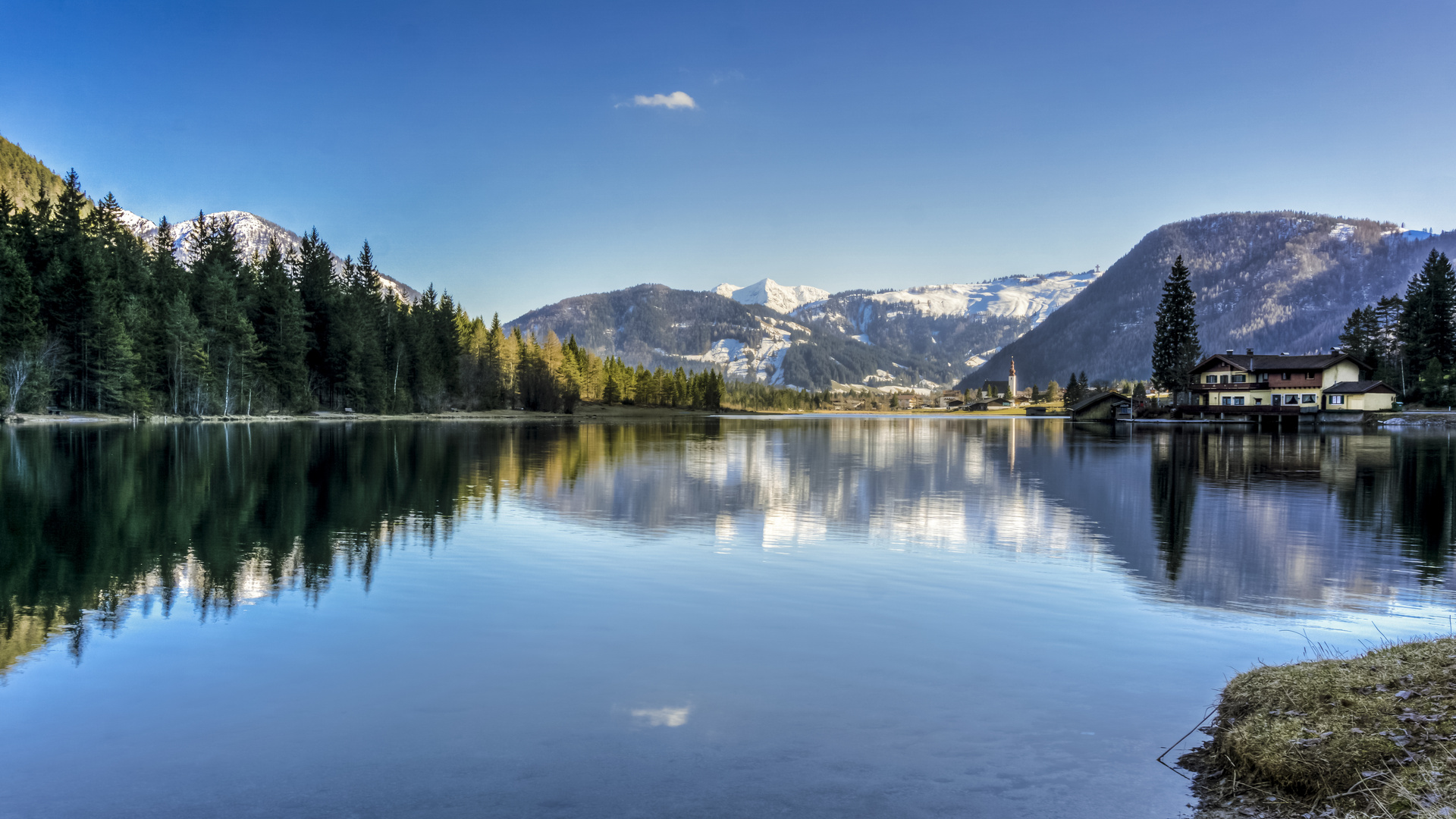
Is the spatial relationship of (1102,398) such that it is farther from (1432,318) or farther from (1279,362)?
(1432,318)

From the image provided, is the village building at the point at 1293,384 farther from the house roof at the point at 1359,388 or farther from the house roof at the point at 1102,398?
the house roof at the point at 1102,398

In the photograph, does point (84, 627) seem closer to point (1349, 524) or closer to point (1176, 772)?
point (1176, 772)

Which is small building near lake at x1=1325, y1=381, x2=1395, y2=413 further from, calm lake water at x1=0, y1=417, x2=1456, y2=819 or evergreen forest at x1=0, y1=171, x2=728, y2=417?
evergreen forest at x1=0, y1=171, x2=728, y2=417

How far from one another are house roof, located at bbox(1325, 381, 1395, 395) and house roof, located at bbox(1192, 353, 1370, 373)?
310 cm

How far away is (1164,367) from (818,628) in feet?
423

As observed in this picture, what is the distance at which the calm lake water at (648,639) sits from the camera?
26.2ft

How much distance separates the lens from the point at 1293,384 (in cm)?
11588

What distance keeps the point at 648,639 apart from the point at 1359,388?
421ft

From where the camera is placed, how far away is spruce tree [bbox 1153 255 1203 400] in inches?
4855

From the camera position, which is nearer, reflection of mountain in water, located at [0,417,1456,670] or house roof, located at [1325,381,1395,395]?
reflection of mountain in water, located at [0,417,1456,670]

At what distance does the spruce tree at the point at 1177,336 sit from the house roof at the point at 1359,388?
58.1ft

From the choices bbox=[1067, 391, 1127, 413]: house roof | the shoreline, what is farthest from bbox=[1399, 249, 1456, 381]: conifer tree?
the shoreline

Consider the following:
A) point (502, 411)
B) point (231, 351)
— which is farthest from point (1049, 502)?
point (502, 411)

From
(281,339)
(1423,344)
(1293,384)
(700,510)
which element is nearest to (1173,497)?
(700,510)
